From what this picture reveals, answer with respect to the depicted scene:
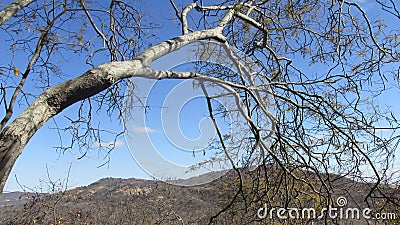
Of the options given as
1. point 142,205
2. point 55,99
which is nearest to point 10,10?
point 55,99

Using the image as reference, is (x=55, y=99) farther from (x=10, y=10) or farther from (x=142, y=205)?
(x=142, y=205)

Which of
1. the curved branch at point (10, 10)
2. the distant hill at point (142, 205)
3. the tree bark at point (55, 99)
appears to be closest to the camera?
the tree bark at point (55, 99)

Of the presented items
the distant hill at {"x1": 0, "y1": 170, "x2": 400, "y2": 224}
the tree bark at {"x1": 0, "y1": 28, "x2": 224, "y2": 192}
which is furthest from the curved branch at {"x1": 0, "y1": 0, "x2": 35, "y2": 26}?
the distant hill at {"x1": 0, "y1": 170, "x2": 400, "y2": 224}

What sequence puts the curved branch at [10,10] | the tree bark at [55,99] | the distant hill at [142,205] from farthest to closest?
the distant hill at [142,205] < the curved branch at [10,10] < the tree bark at [55,99]

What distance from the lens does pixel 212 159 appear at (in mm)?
3438

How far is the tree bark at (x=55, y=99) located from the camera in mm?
1091

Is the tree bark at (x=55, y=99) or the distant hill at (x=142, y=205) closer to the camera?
the tree bark at (x=55, y=99)

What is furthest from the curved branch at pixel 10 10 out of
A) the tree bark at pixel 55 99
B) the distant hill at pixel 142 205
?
the distant hill at pixel 142 205

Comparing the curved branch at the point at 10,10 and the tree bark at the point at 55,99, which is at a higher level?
the curved branch at the point at 10,10

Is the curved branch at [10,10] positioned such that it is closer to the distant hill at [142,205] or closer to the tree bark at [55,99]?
the tree bark at [55,99]

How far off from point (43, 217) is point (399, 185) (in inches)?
226

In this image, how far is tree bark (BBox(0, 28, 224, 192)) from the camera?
109 cm

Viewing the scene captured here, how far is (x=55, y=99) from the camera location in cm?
125

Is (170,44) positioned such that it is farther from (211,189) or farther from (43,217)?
(43,217)
